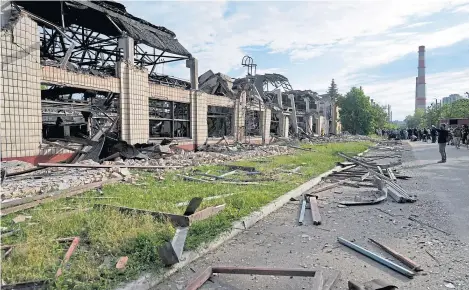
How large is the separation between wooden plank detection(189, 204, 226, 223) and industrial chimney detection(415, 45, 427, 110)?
14114cm

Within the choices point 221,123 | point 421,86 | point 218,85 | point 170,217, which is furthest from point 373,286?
point 421,86

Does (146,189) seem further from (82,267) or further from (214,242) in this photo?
(82,267)

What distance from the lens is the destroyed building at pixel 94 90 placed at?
8.99 m

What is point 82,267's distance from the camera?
3.28m

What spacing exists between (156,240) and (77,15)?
13557mm

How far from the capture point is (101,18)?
1440 centimetres

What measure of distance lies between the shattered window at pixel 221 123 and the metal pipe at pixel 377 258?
1710 centimetres

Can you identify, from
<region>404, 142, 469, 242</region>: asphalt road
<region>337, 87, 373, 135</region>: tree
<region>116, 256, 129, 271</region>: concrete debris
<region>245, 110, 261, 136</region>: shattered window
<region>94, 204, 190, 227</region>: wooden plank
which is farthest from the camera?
<region>337, 87, 373, 135</region>: tree

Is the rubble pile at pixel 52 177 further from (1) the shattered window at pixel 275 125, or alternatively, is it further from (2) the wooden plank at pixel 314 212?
(1) the shattered window at pixel 275 125

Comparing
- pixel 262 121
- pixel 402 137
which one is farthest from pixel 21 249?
pixel 402 137

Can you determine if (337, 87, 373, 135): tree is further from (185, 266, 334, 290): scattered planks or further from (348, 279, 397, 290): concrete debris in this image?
(348, 279, 397, 290): concrete debris

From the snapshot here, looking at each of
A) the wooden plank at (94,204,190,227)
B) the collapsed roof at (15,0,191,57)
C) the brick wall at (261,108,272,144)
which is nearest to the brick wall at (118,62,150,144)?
the collapsed roof at (15,0,191,57)

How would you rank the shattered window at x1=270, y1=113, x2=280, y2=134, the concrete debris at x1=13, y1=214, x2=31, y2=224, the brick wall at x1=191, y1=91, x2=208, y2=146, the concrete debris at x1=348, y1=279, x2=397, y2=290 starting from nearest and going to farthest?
the concrete debris at x1=348, y1=279, x2=397, y2=290 → the concrete debris at x1=13, y1=214, x2=31, y2=224 → the brick wall at x1=191, y1=91, x2=208, y2=146 → the shattered window at x1=270, y1=113, x2=280, y2=134

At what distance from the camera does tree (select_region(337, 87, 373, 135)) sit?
2325 inches
